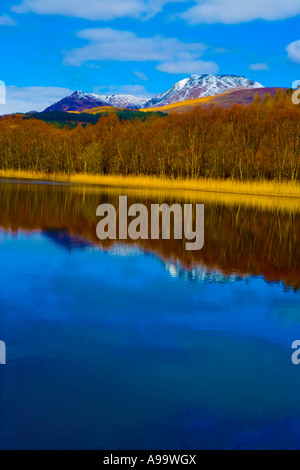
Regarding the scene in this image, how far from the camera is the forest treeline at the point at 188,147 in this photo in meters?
48.6

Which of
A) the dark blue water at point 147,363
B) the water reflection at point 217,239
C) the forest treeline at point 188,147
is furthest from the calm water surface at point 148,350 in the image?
the forest treeline at point 188,147

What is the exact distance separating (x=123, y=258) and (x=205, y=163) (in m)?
42.4

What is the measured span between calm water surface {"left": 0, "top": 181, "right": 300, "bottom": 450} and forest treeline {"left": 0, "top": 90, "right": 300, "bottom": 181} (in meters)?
34.9

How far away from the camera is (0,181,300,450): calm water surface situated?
434 centimetres

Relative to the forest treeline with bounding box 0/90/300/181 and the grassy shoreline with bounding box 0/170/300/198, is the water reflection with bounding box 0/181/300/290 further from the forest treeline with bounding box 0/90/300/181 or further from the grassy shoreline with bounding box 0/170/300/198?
the forest treeline with bounding box 0/90/300/181

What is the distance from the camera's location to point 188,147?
5747 centimetres

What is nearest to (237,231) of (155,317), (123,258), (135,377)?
(123,258)

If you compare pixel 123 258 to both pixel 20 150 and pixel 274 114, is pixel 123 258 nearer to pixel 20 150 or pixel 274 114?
pixel 274 114

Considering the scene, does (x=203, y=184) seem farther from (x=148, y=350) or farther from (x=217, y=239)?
(x=148, y=350)

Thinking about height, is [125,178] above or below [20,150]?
Result: below

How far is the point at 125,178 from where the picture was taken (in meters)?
56.6

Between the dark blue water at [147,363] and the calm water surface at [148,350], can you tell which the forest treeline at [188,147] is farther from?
the dark blue water at [147,363]

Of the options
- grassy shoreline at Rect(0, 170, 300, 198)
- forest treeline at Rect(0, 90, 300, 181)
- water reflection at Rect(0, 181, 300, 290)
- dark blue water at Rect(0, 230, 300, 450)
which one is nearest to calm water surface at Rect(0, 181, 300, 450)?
dark blue water at Rect(0, 230, 300, 450)

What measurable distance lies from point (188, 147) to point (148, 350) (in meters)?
52.6
